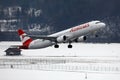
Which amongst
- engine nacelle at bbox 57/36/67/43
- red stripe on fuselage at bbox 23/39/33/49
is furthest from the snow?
red stripe on fuselage at bbox 23/39/33/49

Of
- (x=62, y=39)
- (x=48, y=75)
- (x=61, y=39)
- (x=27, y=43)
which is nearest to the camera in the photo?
(x=48, y=75)

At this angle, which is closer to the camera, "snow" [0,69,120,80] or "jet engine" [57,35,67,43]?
"snow" [0,69,120,80]

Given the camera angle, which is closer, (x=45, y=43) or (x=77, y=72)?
(x=77, y=72)

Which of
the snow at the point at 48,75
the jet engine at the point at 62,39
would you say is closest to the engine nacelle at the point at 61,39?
the jet engine at the point at 62,39

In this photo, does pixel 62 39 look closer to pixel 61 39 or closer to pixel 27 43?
pixel 61 39

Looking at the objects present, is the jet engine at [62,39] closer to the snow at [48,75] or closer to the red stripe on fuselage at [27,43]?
the snow at [48,75]

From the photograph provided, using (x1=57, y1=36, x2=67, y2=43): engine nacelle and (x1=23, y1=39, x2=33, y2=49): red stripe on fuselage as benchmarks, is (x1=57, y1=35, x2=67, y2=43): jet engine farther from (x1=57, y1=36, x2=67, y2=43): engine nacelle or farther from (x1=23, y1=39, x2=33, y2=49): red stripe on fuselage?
(x1=23, y1=39, x2=33, y2=49): red stripe on fuselage

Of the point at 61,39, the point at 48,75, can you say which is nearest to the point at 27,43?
the point at 61,39

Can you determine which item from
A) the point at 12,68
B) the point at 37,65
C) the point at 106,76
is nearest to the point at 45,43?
the point at 37,65

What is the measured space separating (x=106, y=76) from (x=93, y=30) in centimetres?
1187

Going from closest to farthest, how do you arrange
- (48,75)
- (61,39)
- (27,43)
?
(48,75) → (61,39) → (27,43)

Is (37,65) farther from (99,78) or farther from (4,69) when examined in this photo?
(99,78)

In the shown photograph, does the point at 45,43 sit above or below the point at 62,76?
above

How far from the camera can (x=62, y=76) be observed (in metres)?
66.2
